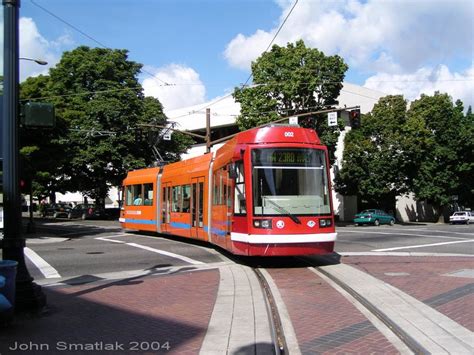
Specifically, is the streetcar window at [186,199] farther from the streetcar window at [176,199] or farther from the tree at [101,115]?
the tree at [101,115]

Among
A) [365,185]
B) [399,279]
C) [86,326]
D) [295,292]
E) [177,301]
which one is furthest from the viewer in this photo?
[365,185]

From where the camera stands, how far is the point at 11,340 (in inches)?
246

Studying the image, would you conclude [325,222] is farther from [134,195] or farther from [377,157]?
[377,157]

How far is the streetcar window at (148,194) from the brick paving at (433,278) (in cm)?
1127

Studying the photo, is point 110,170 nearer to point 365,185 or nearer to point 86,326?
point 365,185

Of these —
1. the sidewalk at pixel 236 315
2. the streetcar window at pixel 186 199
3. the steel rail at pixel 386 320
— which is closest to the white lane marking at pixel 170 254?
the streetcar window at pixel 186 199

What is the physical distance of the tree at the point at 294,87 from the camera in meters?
37.5

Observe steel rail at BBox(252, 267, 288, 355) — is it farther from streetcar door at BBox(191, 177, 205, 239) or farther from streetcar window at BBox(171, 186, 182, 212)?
streetcar window at BBox(171, 186, 182, 212)

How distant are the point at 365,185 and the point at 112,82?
2446cm

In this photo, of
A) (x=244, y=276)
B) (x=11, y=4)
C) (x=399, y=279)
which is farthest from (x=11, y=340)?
(x=399, y=279)

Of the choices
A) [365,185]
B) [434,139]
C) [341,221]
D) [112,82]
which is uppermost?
[112,82]

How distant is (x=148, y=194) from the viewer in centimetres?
2359

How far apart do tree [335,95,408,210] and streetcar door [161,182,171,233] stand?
86.2 feet

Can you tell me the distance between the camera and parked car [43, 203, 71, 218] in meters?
56.2
